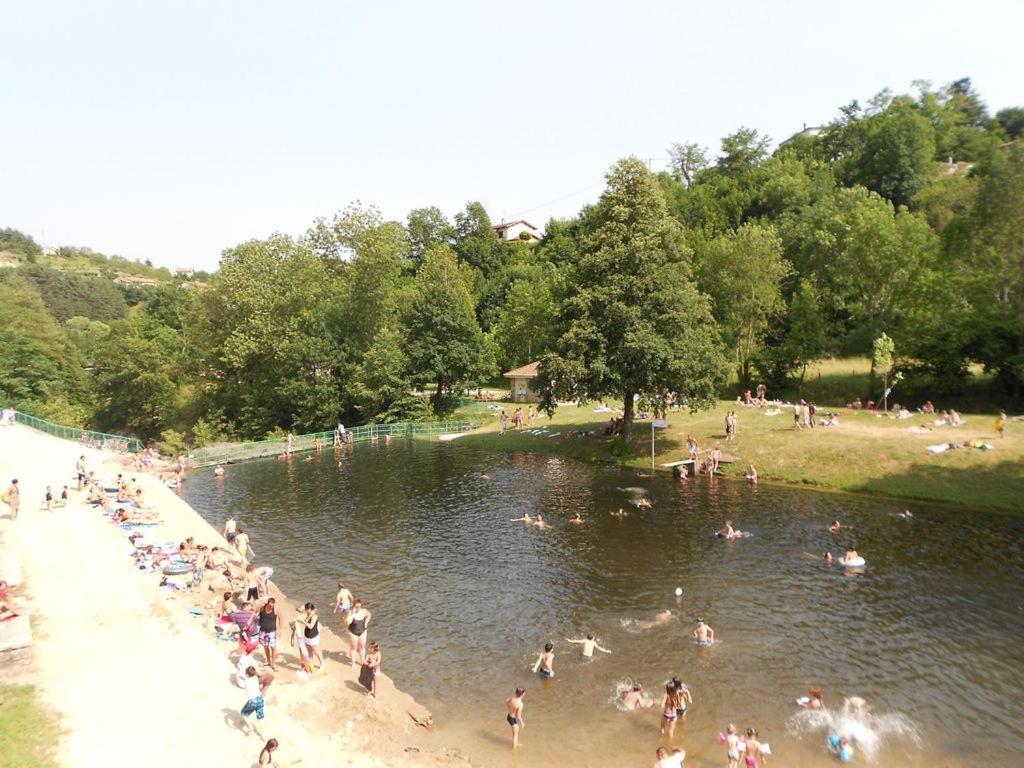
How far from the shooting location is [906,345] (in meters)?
49.4

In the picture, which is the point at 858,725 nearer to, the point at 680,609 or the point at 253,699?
the point at 680,609

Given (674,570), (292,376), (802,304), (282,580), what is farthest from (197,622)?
(802,304)

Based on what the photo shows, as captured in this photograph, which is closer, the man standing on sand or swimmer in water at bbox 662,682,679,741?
swimmer in water at bbox 662,682,679,741

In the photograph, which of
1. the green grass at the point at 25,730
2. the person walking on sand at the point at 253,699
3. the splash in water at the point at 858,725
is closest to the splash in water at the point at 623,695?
the splash in water at the point at 858,725

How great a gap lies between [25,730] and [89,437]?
5592 cm

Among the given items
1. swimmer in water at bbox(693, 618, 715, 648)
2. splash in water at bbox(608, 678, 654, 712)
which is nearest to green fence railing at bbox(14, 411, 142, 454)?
splash in water at bbox(608, 678, 654, 712)

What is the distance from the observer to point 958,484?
111ft

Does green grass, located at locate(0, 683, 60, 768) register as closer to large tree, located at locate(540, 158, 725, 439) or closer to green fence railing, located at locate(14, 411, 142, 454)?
large tree, located at locate(540, 158, 725, 439)

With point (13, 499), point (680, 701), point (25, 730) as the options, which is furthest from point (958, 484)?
point (13, 499)

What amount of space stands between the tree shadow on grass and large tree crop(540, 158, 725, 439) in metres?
12.6

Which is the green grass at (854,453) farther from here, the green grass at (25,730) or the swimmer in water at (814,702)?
the green grass at (25,730)

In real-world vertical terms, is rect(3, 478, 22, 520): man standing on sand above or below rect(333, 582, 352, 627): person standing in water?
above

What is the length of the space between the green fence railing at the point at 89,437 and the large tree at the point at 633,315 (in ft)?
136

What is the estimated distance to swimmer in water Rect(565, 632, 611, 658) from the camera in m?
19.9
